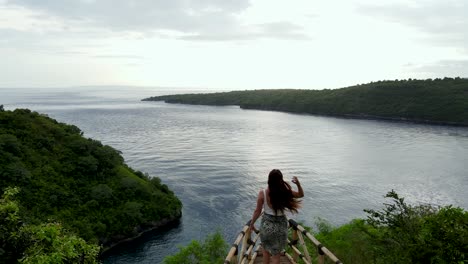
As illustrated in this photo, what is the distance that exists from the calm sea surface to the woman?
35733 mm

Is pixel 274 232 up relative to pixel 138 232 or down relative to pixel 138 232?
up

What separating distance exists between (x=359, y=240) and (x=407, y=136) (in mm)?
110734

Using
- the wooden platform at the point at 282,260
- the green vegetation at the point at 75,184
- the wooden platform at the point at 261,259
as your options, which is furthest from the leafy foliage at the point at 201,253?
the wooden platform at the point at 282,260

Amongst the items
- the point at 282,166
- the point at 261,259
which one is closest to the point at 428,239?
the point at 261,259

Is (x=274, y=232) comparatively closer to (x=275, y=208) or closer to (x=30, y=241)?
(x=275, y=208)

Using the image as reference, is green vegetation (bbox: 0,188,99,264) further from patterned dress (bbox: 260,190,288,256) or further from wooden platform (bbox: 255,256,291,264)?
patterned dress (bbox: 260,190,288,256)

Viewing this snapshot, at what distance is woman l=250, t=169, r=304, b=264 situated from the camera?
10117 millimetres

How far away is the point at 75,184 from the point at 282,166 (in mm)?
48457

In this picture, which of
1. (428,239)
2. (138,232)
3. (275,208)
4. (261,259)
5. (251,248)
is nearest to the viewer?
(275,208)

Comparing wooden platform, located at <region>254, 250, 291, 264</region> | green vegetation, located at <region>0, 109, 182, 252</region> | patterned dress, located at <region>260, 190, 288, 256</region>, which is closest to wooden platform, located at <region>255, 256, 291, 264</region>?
wooden platform, located at <region>254, 250, 291, 264</region>

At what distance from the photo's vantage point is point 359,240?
30.7m

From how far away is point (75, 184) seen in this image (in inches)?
2005

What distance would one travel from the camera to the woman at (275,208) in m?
10.1

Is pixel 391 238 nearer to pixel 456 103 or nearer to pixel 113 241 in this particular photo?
pixel 113 241
